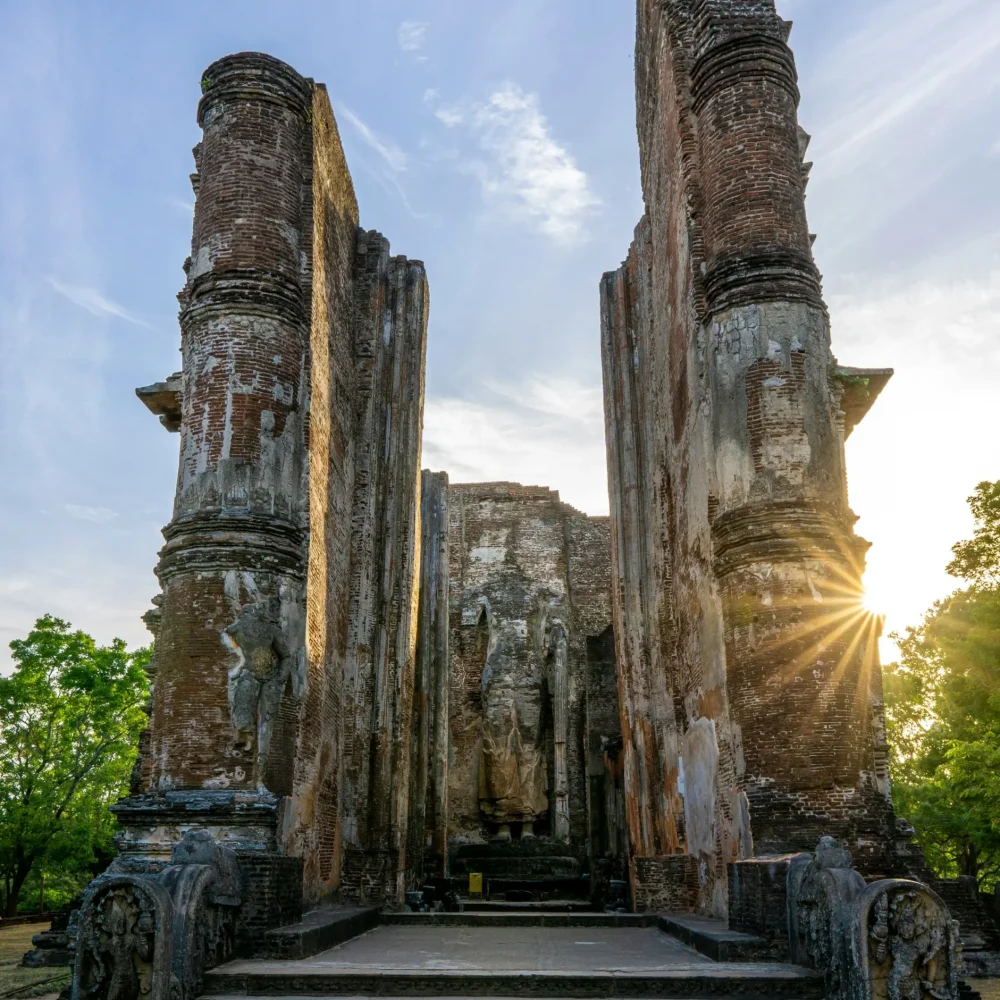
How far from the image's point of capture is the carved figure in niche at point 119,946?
220 inches

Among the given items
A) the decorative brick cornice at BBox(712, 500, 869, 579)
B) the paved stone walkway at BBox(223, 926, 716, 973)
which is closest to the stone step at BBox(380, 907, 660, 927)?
the paved stone walkway at BBox(223, 926, 716, 973)

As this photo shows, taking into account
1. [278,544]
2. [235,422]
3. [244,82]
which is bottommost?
[278,544]

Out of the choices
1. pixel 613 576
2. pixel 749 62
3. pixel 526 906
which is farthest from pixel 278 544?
pixel 526 906

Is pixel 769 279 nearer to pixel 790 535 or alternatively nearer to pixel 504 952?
pixel 790 535

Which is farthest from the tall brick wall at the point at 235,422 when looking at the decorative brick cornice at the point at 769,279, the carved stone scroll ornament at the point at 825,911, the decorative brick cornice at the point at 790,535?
the carved stone scroll ornament at the point at 825,911

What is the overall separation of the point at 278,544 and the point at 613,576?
5.74m

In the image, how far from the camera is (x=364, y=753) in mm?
11781

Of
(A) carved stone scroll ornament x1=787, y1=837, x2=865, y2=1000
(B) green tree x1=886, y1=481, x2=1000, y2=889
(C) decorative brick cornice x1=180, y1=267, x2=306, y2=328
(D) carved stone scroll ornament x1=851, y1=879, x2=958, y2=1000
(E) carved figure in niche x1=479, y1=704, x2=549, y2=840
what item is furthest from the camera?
(E) carved figure in niche x1=479, y1=704, x2=549, y2=840

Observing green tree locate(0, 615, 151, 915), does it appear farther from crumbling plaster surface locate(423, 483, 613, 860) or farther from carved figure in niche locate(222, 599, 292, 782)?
carved figure in niche locate(222, 599, 292, 782)

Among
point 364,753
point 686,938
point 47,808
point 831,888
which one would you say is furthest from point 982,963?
point 47,808

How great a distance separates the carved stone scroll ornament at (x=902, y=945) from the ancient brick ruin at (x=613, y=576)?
0.05 feet

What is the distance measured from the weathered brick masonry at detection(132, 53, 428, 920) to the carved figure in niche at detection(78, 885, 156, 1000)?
1.80m

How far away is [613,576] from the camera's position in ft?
43.6

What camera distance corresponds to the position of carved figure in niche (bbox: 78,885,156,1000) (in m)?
5.58
